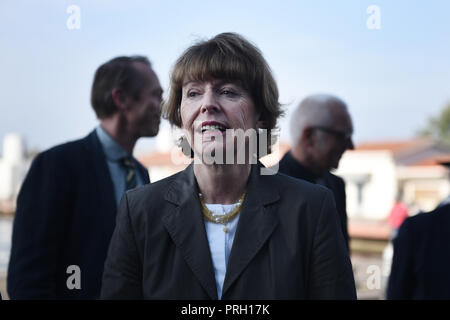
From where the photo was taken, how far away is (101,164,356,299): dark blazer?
5.48ft

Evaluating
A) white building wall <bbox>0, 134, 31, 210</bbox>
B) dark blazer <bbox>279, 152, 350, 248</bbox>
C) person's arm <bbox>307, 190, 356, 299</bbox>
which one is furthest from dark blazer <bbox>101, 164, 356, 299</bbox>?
white building wall <bbox>0, 134, 31, 210</bbox>

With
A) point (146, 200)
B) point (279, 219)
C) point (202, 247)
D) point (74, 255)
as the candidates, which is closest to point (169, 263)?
point (202, 247)

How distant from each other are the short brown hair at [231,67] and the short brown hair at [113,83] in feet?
3.22

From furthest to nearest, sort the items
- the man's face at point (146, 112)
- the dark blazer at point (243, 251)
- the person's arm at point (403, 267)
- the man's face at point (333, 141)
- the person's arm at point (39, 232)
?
1. the man's face at point (333, 141)
2. the person's arm at point (403, 267)
3. the man's face at point (146, 112)
4. the person's arm at point (39, 232)
5. the dark blazer at point (243, 251)

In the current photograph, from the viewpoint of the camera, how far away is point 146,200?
1.81m

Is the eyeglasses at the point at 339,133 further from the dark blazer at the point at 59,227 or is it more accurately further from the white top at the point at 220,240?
the white top at the point at 220,240

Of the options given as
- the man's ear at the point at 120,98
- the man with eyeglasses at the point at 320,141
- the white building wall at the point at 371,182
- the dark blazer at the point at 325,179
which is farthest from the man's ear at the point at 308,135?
the white building wall at the point at 371,182

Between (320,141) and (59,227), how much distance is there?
172 centimetres

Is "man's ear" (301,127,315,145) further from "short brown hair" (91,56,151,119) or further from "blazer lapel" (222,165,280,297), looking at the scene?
"blazer lapel" (222,165,280,297)

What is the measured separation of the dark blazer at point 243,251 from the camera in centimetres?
167

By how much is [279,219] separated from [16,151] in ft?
160

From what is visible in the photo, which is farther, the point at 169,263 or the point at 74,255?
the point at 74,255

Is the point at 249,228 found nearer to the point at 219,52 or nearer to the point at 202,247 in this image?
the point at 202,247

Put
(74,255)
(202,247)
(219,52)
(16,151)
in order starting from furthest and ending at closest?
(16,151) → (74,255) → (219,52) → (202,247)
